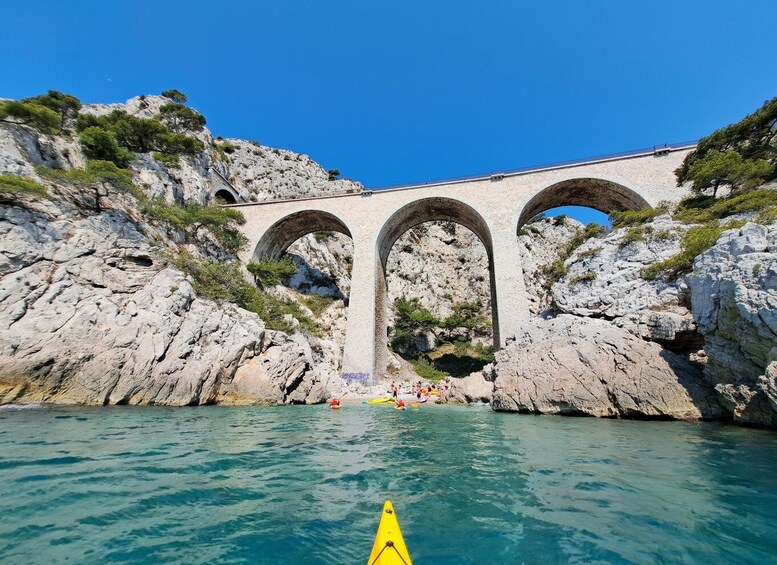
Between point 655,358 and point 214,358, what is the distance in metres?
14.6

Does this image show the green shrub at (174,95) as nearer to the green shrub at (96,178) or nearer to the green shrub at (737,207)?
the green shrub at (96,178)

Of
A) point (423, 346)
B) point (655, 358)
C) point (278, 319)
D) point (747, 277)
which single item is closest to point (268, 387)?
point (278, 319)

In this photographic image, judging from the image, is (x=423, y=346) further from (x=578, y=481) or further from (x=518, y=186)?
(x=578, y=481)

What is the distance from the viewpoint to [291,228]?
27.6 meters

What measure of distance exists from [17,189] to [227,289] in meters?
8.12

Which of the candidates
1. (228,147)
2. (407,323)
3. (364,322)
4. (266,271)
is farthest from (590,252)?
(228,147)

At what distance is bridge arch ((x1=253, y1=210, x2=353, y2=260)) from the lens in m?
25.7

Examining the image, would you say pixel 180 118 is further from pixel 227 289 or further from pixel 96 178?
pixel 227 289

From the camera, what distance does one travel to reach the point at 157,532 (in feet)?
9.16

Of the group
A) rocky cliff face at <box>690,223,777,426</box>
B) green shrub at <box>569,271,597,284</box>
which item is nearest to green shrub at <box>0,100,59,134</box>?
green shrub at <box>569,271,597,284</box>

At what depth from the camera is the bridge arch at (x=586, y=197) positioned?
21188mm

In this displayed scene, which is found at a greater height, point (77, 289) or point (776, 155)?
point (776, 155)

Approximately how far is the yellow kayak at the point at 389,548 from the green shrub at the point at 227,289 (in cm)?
1580

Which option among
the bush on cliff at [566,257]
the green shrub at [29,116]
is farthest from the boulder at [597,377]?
the green shrub at [29,116]
